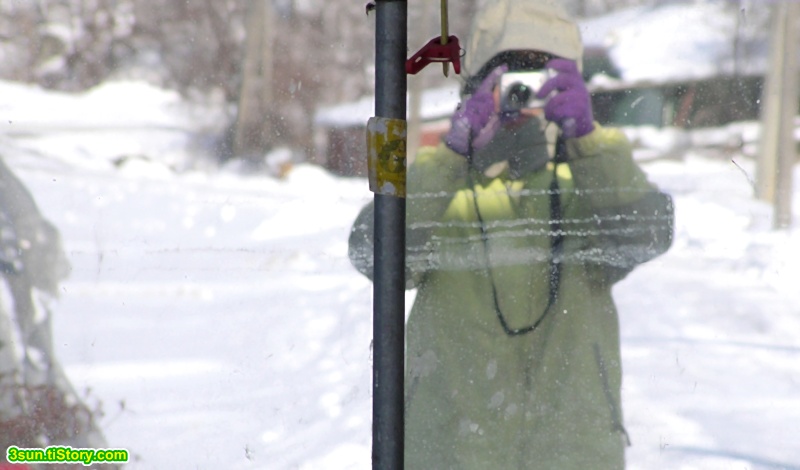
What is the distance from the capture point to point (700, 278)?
1503mm

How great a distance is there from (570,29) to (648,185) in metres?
0.33

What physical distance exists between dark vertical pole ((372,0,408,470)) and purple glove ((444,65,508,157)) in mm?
453

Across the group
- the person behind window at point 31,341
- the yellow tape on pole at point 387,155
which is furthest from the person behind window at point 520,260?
the person behind window at point 31,341

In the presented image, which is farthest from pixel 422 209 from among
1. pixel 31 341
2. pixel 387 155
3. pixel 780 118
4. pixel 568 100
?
pixel 31 341

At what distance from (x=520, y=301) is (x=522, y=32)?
20.3 inches

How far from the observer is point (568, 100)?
151cm

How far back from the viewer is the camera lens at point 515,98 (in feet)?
5.01

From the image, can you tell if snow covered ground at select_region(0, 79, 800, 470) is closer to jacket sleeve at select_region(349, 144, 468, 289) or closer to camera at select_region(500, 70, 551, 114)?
jacket sleeve at select_region(349, 144, 468, 289)

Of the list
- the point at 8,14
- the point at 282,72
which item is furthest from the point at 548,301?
the point at 8,14

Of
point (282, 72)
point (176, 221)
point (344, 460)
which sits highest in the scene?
point (282, 72)

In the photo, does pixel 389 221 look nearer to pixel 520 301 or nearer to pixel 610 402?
pixel 520 301

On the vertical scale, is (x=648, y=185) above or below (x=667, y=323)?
above

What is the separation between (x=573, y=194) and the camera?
1542 millimetres

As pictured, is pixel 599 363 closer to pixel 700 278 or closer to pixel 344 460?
pixel 700 278
